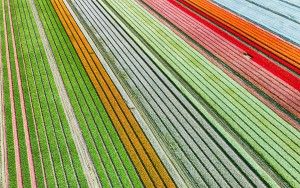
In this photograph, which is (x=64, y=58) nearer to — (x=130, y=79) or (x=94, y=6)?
(x=130, y=79)

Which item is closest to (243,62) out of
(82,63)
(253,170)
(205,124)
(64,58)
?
(205,124)

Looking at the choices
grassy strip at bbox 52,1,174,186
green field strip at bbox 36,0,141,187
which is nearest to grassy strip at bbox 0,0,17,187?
green field strip at bbox 36,0,141,187

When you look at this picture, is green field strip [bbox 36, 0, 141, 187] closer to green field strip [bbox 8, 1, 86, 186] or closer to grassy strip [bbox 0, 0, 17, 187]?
green field strip [bbox 8, 1, 86, 186]

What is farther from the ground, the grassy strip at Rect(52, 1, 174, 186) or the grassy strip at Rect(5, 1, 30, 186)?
the grassy strip at Rect(5, 1, 30, 186)

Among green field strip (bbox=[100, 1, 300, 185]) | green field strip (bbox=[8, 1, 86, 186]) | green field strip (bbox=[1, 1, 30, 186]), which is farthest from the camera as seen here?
green field strip (bbox=[100, 1, 300, 185])

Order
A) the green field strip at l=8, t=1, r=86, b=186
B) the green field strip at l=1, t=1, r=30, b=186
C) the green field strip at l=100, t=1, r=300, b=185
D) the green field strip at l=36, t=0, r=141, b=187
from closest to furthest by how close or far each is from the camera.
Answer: the green field strip at l=1, t=1, r=30, b=186
the green field strip at l=8, t=1, r=86, b=186
the green field strip at l=36, t=0, r=141, b=187
the green field strip at l=100, t=1, r=300, b=185

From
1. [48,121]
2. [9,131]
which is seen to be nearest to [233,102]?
[48,121]

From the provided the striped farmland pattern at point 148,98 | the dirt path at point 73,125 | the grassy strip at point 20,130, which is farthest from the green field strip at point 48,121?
the grassy strip at point 20,130
